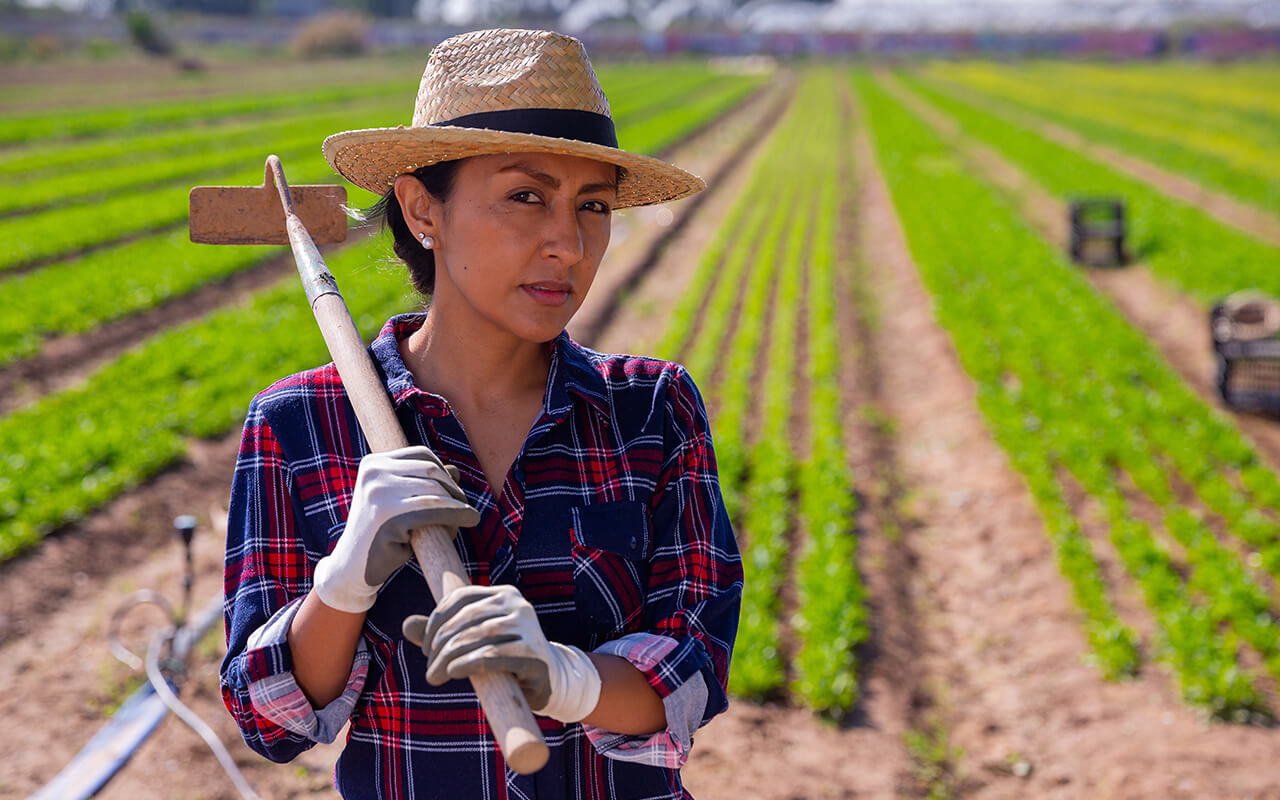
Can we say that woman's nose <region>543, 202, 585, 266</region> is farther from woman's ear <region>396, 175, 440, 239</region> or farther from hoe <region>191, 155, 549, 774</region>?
hoe <region>191, 155, 549, 774</region>

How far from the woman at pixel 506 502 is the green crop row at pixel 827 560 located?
3480mm

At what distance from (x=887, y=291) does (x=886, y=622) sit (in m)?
8.64

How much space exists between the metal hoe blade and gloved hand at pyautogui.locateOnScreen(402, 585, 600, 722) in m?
1.12

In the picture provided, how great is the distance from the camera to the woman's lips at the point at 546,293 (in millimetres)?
1727

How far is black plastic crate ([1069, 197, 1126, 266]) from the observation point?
46.8 ft

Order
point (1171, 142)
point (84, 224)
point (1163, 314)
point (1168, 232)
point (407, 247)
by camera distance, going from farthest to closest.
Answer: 1. point (1171, 142)
2. point (1168, 232)
3. point (84, 224)
4. point (1163, 314)
5. point (407, 247)

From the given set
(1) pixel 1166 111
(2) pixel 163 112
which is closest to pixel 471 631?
(2) pixel 163 112

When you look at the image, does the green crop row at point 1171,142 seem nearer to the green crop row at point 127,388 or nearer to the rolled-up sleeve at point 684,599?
the green crop row at point 127,388

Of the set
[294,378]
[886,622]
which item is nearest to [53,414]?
[886,622]

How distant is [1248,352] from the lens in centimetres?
862

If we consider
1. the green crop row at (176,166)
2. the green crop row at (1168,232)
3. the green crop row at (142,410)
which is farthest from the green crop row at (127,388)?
the green crop row at (1168,232)

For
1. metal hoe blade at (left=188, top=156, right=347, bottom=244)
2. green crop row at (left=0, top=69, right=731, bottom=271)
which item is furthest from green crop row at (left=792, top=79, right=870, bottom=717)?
green crop row at (left=0, top=69, right=731, bottom=271)

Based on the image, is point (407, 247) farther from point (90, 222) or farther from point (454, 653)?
point (90, 222)

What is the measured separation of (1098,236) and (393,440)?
1475 cm
